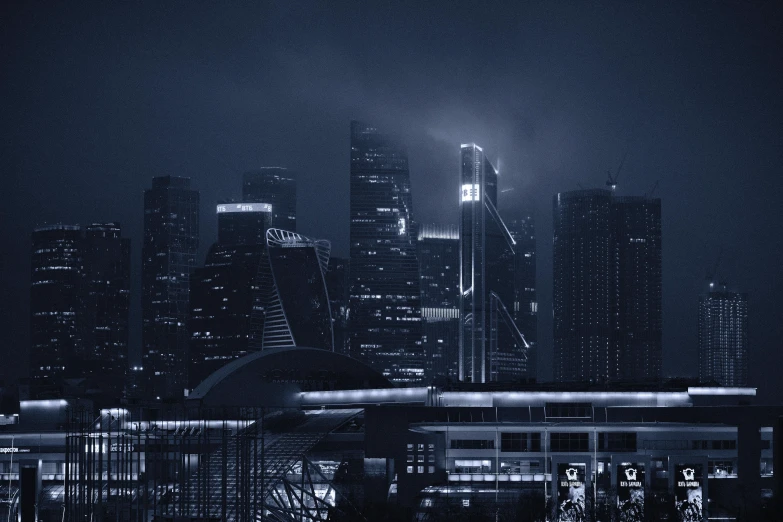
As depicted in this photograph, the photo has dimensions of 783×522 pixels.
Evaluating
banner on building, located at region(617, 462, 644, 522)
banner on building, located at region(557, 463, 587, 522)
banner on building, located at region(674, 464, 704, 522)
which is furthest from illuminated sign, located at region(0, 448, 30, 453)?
banner on building, located at region(674, 464, 704, 522)

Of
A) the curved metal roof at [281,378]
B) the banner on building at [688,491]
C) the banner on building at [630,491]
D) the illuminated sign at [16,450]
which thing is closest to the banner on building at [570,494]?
the banner on building at [630,491]

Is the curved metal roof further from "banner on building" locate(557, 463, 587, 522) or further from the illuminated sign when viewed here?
"banner on building" locate(557, 463, 587, 522)

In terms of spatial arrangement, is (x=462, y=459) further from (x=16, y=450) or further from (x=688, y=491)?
(x=16, y=450)

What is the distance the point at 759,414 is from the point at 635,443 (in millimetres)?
10434

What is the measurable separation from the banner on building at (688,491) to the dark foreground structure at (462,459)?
10 cm

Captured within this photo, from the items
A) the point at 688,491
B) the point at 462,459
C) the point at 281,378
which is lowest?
the point at 688,491

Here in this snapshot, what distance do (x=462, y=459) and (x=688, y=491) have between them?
21.3 metres

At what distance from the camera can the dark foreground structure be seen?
8831 centimetres

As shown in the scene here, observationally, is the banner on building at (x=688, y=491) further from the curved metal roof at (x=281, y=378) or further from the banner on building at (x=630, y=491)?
the curved metal roof at (x=281, y=378)

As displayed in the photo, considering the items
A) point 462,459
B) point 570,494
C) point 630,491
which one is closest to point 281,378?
point 462,459

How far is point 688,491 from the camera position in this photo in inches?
3553

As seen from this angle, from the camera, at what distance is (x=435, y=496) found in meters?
97.4

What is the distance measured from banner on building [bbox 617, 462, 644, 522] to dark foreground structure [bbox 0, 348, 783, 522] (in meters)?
0.12

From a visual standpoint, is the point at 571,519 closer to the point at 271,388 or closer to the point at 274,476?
the point at 274,476
